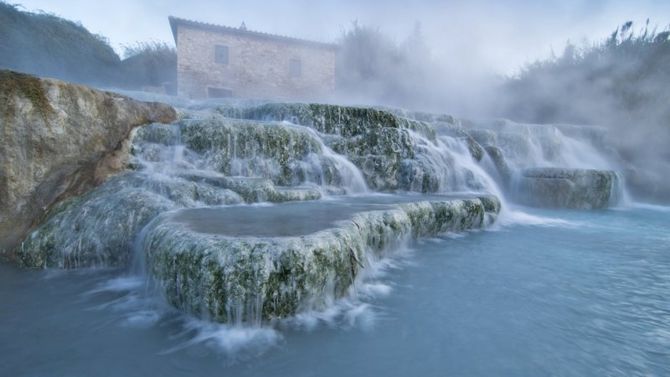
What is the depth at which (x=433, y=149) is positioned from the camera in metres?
6.59

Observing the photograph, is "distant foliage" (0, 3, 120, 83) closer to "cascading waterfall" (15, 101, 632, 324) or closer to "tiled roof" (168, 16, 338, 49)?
"tiled roof" (168, 16, 338, 49)

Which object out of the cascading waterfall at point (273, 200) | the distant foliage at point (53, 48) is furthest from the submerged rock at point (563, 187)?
the distant foliage at point (53, 48)

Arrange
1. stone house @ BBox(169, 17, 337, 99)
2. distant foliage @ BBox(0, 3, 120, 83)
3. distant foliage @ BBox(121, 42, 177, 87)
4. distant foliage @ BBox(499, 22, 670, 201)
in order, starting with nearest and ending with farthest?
distant foliage @ BBox(499, 22, 670, 201) < distant foliage @ BBox(0, 3, 120, 83) < stone house @ BBox(169, 17, 337, 99) < distant foliage @ BBox(121, 42, 177, 87)

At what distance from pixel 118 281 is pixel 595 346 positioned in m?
3.36

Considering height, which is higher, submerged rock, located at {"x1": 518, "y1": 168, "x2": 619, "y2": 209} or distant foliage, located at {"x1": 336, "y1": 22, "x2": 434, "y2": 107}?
distant foliage, located at {"x1": 336, "y1": 22, "x2": 434, "y2": 107}

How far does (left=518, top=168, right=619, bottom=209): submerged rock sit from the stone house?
12504 mm

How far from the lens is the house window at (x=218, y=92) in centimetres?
1597

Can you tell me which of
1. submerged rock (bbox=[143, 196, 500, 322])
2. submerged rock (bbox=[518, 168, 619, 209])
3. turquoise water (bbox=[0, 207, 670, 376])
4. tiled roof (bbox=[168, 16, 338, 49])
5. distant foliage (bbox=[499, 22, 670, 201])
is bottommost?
turquoise water (bbox=[0, 207, 670, 376])

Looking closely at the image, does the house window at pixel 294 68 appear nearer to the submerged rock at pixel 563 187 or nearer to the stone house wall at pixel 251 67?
the stone house wall at pixel 251 67

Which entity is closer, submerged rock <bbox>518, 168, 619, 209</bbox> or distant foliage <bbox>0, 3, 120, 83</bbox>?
submerged rock <bbox>518, 168, 619, 209</bbox>

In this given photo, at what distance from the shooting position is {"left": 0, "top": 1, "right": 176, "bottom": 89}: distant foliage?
49.5 ft

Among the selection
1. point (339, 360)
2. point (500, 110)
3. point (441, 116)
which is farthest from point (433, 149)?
point (500, 110)

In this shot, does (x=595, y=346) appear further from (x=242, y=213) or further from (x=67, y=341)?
(x=67, y=341)

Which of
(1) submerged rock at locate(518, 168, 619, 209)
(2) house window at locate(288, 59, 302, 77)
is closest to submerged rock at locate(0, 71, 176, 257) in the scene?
(1) submerged rock at locate(518, 168, 619, 209)
